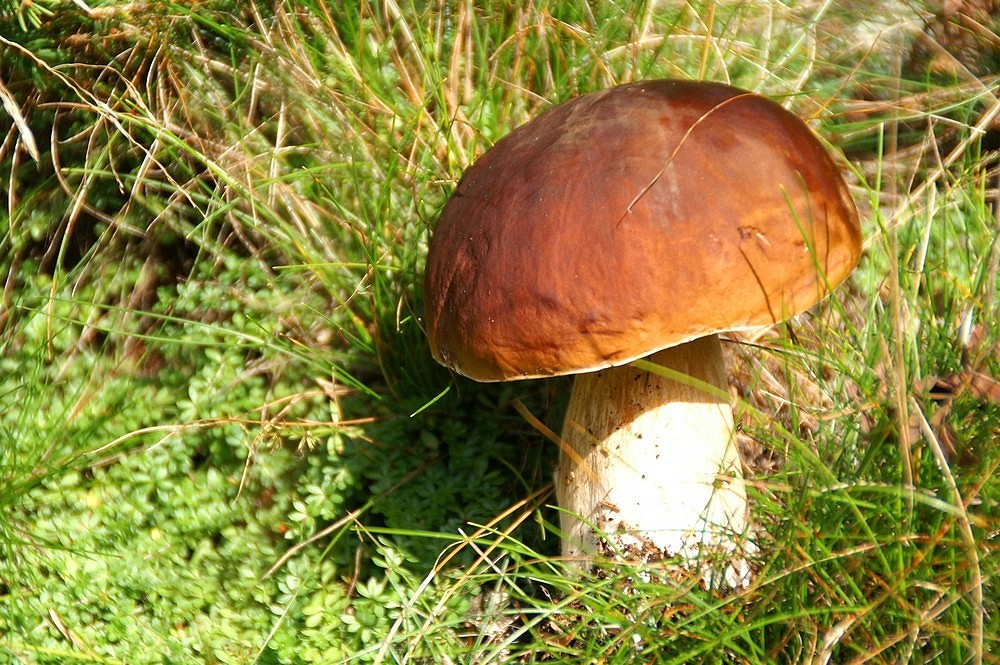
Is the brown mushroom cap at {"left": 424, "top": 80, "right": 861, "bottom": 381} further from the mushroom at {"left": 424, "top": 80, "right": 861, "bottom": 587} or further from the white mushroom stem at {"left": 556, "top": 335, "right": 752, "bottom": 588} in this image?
the white mushroom stem at {"left": 556, "top": 335, "right": 752, "bottom": 588}

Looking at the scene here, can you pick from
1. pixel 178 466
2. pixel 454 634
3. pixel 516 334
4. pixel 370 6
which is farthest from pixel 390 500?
pixel 370 6

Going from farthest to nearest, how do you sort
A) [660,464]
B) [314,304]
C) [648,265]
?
[314,304] < [660,464] < [648,265]

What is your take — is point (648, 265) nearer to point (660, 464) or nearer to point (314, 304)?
point (660, 464)

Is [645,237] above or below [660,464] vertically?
above

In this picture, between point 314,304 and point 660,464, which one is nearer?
point 660,464

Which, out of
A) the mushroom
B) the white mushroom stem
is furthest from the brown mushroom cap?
the white mushroom stem

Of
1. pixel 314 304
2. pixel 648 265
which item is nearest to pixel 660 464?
pixel 648 265

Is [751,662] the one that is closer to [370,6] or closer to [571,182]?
[571,182]

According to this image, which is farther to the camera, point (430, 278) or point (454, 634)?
point (454, 634)
